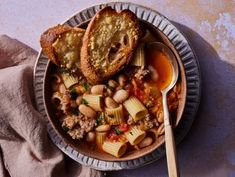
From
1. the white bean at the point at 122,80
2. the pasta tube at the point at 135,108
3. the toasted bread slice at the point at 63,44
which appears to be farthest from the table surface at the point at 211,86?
the toasted bread slice at the point at 63,44

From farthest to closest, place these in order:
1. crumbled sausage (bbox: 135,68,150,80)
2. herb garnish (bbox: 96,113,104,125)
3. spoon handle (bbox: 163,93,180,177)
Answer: herb garnish (bbox: 96,113,104,125) → crumbled sausage (bbox: 135,68,150,80) → spoon handle (bbox: 163,93,180,177)

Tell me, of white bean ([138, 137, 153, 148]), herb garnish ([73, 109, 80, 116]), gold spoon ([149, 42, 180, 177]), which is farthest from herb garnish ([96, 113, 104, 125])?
gold spoon ([149, 42, 180, 177])

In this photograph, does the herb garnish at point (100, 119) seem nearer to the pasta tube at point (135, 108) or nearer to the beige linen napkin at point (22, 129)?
the pasta tube at point (135, 108)

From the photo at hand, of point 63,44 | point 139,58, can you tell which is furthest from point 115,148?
point 63,44

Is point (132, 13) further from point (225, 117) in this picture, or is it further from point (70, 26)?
point (225, 117)

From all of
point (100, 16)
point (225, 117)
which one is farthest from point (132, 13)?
point (225, 117)

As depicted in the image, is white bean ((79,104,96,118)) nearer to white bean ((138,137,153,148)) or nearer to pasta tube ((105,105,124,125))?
pasta tube ((105,105,124,125))
